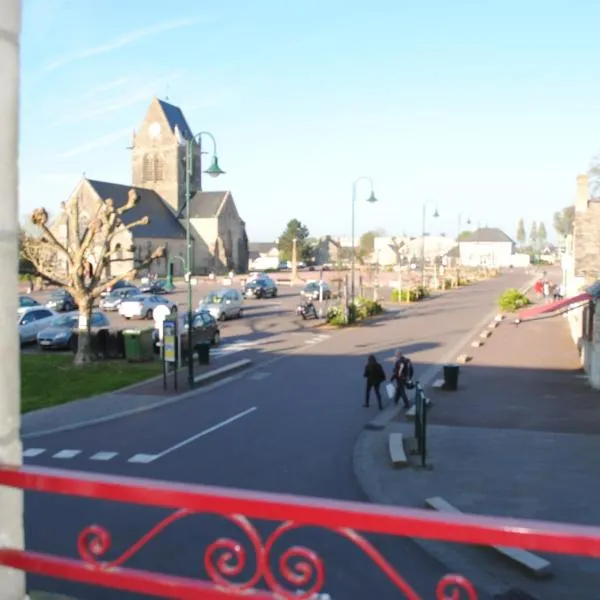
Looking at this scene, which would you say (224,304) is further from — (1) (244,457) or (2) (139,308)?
(1) (244,457)

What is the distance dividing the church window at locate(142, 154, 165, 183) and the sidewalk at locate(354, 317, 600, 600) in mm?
84336

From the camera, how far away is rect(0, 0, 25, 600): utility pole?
308 cm

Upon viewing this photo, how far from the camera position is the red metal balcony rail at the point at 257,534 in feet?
7.57

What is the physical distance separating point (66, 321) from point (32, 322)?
1683mm

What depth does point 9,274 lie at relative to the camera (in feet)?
10.3

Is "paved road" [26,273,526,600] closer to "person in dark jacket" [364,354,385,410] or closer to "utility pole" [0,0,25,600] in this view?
"person in dark jacket" [364,354,385,410]

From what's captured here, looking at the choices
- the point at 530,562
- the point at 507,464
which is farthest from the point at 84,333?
the point at 530,562

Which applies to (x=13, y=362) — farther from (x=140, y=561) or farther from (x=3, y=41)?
(x=140, y=561)

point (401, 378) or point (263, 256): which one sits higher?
point (263, 256)

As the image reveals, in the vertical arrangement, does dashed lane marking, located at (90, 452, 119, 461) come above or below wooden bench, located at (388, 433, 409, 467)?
below

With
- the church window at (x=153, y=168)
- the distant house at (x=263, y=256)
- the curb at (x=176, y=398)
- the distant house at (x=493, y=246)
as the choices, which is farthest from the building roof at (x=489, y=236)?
the curb at (x=176, y=398)

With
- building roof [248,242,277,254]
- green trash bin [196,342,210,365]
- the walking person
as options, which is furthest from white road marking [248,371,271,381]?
building roof [248,242,277,254]

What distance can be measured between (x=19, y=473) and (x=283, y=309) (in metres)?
44.7

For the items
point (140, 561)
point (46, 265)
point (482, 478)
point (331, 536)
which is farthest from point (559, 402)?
point (46, 265)
